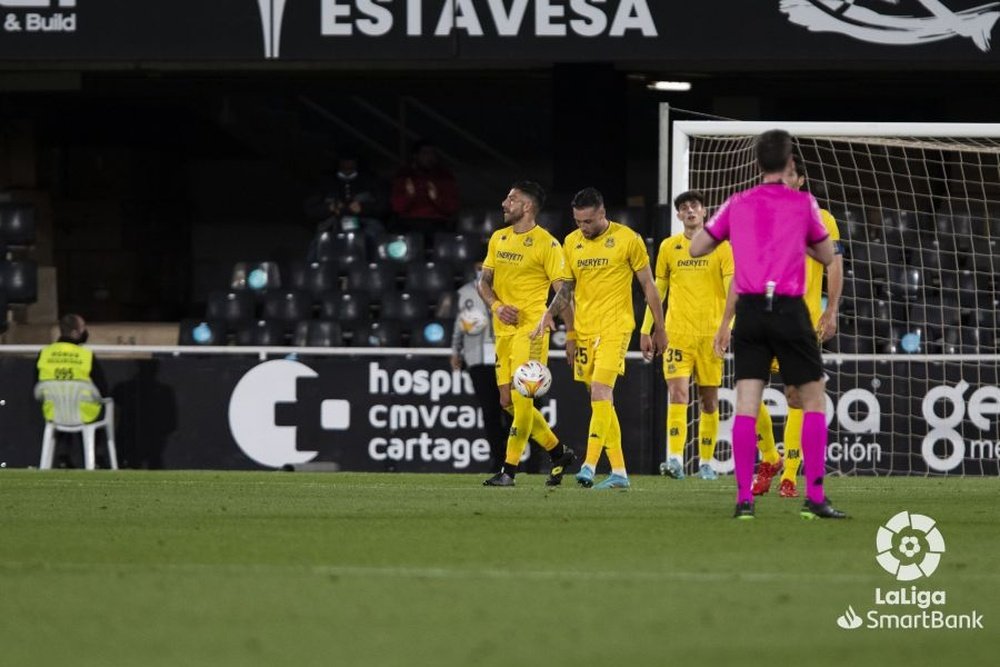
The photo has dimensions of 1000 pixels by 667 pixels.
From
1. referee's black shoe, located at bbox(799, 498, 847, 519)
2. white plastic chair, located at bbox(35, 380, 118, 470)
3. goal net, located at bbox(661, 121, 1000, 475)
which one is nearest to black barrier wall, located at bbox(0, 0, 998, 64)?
goal net, located at bbox(661, 121, 1000, 475)

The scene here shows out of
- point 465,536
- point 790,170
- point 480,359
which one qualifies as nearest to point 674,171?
point 480,359

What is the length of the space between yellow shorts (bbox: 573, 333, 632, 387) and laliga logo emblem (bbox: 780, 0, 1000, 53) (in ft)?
20.2

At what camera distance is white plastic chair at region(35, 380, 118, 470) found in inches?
652

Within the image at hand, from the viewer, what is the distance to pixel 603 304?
11.7m

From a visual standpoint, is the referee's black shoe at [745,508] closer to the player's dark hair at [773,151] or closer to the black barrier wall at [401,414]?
the player's dark hair at [773,151]

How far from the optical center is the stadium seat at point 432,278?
18.4 m

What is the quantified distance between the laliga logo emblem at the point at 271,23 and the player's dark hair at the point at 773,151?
31.5 ft

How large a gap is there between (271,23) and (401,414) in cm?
387

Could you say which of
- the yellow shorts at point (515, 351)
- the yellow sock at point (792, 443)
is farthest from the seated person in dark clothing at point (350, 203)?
the yellow sock at point (792, 443)

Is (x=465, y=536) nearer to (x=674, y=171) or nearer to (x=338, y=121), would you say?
(x=674, y=171)

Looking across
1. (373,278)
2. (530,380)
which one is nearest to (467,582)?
(530,380)

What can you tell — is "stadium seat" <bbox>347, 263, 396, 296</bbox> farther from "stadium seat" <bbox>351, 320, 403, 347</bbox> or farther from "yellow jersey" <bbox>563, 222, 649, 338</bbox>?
"yellow jersey" <bbox>563, 222, 649, 338</bbox>

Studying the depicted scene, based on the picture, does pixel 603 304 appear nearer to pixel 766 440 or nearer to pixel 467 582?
A: pixel 766 440

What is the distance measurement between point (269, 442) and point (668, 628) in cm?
1174
